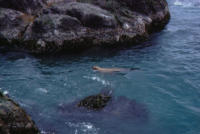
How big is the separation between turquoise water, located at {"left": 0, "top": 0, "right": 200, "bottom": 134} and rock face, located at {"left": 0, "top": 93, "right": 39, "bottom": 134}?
3102 millimetres

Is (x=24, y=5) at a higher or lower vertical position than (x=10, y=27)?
higher

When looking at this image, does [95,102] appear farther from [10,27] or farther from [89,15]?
[10,27]

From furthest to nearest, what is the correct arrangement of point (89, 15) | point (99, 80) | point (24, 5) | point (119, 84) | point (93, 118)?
point (24, 5)
point (89, 15)
point (99, 80)
point (119, 84)
point (93, 118)

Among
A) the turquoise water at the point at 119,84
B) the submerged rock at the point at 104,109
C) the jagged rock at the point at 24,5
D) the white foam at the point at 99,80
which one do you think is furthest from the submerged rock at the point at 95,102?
the jagged rock at the point at 24,5

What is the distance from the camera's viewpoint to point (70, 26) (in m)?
21.9

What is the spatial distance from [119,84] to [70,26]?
306 inches

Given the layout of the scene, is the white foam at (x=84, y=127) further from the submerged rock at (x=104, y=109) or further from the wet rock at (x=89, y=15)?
the wet rock at (x=89, y=15)

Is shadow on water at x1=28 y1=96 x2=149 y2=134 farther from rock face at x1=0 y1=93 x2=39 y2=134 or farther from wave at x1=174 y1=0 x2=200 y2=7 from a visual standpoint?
wave at x1=174 y1=0 x2=200 y2=7

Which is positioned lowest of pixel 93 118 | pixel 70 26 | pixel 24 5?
pixel 93 118

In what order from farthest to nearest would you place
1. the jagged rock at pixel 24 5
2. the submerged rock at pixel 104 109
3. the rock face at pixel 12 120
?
the jagged rock at pixel 24 5 < the submerged rock at pixel 104 109 < the rock face at pixel 12 120

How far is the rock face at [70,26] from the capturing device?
70.6 feet

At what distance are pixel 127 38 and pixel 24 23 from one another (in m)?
9.42

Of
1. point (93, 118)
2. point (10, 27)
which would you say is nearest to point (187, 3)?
point (10, 27)

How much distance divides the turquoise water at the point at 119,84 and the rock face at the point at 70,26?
3.86ft
